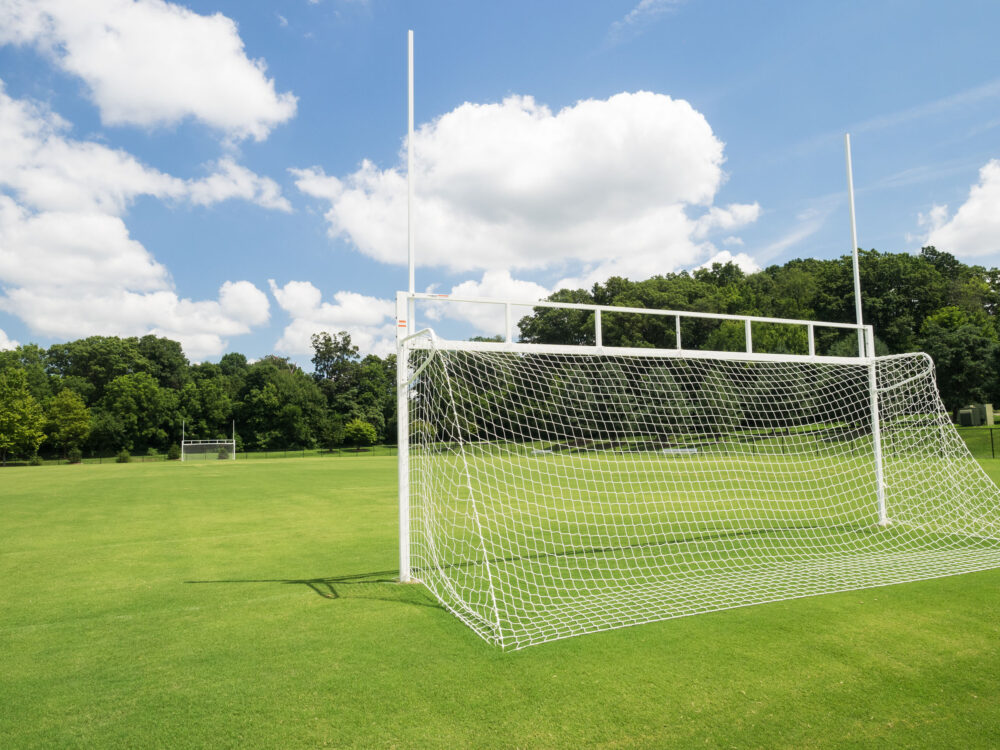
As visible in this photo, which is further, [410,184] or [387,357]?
[387,357]

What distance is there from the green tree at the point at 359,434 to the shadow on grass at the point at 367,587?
158 feet

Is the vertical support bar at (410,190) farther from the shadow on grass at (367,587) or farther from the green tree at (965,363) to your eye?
the green tree at (965,363)

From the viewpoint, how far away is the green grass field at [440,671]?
279 cm

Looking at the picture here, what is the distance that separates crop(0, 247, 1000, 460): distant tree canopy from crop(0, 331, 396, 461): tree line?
12cm

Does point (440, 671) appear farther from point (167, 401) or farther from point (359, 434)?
point (167, 401)

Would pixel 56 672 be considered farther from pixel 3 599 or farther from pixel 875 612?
pixel 875 612

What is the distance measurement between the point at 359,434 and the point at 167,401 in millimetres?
17170

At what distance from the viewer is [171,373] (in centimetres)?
6606

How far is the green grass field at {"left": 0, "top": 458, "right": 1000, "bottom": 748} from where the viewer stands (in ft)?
9.17

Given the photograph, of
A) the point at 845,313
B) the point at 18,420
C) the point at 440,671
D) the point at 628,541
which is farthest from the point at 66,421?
the point at 845,313

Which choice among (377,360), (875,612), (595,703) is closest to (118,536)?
(595,703)

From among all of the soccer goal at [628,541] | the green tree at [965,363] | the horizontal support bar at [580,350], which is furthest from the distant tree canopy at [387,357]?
the horizontal support bar at [580,350]

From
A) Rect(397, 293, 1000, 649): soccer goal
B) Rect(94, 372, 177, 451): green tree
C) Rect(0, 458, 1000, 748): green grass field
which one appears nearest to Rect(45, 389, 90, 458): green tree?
Rect(94, 372, 177, 451): green tree

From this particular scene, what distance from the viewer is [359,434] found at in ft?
175
